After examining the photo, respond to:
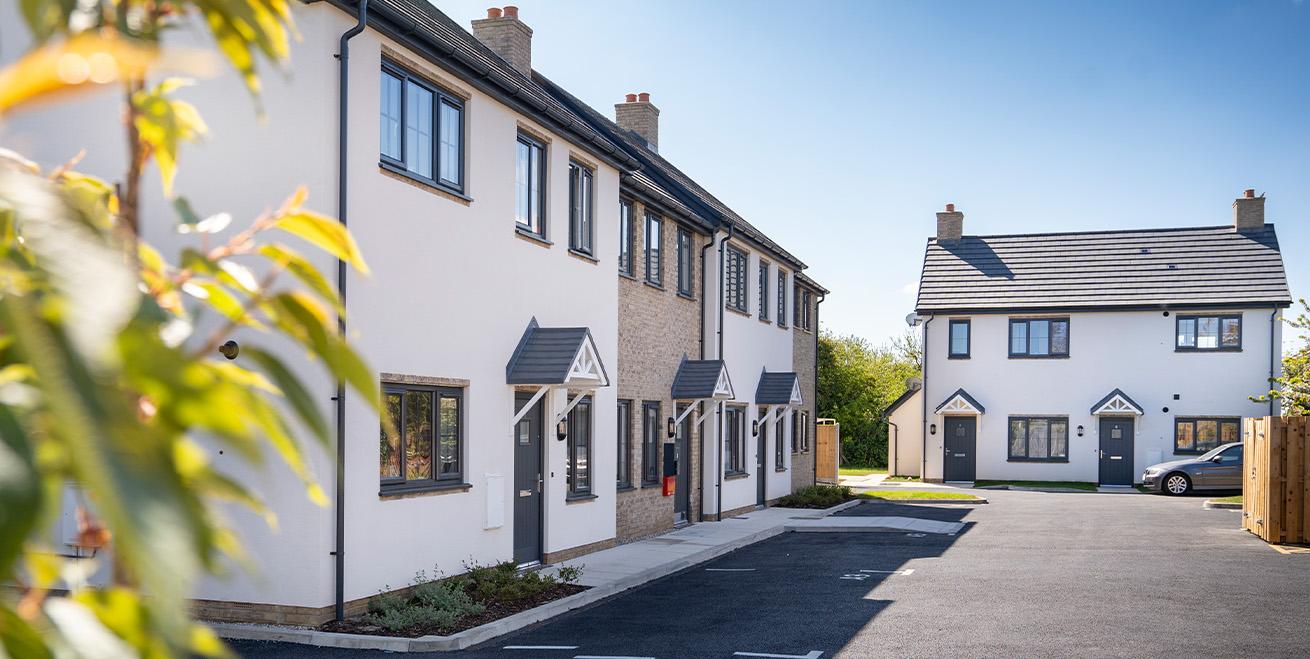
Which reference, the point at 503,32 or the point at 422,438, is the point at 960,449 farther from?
the point at 422,438

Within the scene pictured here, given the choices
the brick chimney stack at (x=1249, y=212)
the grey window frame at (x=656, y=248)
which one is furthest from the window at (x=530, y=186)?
the brick chimney stack at (x=1249, y=212)

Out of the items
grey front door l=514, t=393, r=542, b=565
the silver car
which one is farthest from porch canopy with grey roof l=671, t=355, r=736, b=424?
the silver car

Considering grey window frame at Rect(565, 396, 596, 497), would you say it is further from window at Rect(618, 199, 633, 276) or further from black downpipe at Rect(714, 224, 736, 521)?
black downpipe at Rect(714, 224, 736, 521)

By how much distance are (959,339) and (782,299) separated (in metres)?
12.0

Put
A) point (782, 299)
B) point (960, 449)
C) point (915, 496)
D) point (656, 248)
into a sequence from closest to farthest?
point (656, 248) → point (782, 299) → point (915, 496) → point (960, 449)

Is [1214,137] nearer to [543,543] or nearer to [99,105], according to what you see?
[543,543]

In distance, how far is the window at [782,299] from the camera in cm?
2997

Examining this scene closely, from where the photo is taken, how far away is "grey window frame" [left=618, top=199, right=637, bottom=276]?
19453mm

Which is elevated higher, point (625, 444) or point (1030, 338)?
point (1030, 338)

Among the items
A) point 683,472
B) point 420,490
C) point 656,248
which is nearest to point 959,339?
point 683,472

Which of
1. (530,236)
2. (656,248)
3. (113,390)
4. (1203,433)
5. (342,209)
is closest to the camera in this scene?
(113,390)

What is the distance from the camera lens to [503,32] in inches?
816

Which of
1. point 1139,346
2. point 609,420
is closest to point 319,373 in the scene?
point 609,420

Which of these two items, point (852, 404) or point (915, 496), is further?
point (852, 404)
